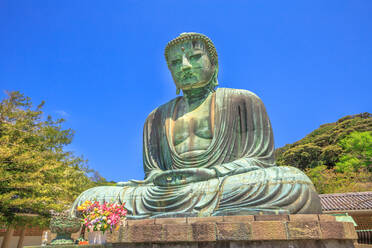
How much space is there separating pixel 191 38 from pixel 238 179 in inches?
136

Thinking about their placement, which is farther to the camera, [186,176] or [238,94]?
[238,94]

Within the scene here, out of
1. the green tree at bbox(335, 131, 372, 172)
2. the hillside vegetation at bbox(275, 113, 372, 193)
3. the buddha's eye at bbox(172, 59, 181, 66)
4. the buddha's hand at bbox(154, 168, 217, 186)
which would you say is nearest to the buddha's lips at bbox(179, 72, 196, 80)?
the buddha's eye at bbox(172, 59, 181, 66)

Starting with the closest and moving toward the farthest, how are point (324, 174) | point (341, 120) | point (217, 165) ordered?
point (217, 165) < point (324, 174) < point (341, 120)

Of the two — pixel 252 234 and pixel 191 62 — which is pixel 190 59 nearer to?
pixel 191 62

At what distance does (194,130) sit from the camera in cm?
630

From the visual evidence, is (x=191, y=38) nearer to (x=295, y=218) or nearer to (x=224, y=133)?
(x=224, y=133)

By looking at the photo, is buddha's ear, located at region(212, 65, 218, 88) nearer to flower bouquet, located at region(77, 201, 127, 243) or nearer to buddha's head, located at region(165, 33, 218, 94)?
buddha's head, located at region(165, 33, 218, 94)

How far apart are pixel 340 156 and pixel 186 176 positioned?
2711 centimetres

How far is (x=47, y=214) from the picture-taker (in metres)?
12.3

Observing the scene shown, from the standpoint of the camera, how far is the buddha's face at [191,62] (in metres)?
6.69

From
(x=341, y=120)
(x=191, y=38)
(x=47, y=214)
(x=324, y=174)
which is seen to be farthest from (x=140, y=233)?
(x=341, y=120)

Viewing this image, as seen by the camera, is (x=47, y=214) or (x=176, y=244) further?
(x=47, y=214)

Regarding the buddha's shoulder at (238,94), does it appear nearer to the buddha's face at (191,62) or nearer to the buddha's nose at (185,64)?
the buddha's face at (191,62)

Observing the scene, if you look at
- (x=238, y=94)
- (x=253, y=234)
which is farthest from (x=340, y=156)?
(x=253, y=234)
